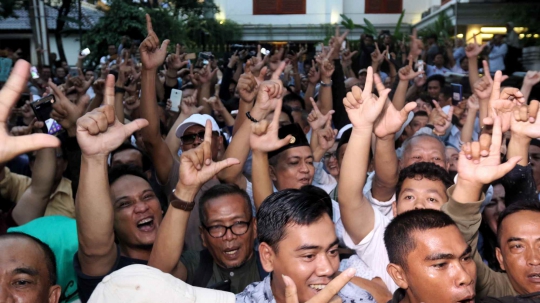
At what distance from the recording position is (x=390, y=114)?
10.1 feet

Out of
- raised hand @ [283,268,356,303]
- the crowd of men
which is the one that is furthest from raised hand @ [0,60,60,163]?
raised hand @ [283,268,356,303]

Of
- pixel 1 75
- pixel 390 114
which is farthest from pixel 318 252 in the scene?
pixel 1 75

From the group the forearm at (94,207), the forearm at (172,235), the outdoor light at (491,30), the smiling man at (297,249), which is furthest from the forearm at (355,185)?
the outdoor light at (491,30)

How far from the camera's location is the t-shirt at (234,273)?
120 inches

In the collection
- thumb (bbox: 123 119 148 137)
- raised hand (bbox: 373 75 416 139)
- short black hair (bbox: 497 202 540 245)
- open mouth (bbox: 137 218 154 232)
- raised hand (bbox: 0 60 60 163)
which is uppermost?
raised hand (bbox: 0 60 60 163)

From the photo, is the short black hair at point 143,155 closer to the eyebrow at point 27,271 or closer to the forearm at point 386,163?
the forearm at point 386,163

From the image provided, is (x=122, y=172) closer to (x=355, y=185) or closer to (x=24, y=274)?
(x=24, y=274)

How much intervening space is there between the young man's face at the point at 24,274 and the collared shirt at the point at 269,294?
0.75 metres

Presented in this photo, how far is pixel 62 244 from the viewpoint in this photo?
306cm

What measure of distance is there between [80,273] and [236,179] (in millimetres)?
1182

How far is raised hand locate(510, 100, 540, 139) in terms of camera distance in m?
3.10

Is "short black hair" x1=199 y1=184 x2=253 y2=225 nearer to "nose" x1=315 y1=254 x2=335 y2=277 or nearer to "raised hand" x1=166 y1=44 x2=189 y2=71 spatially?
"nose" x1=315 y1=254 x2=335 y2=277

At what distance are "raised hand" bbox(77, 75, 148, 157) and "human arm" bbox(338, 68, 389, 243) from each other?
0.92 meters

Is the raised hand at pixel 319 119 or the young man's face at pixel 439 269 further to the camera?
the raised hand at pixel 319 119
